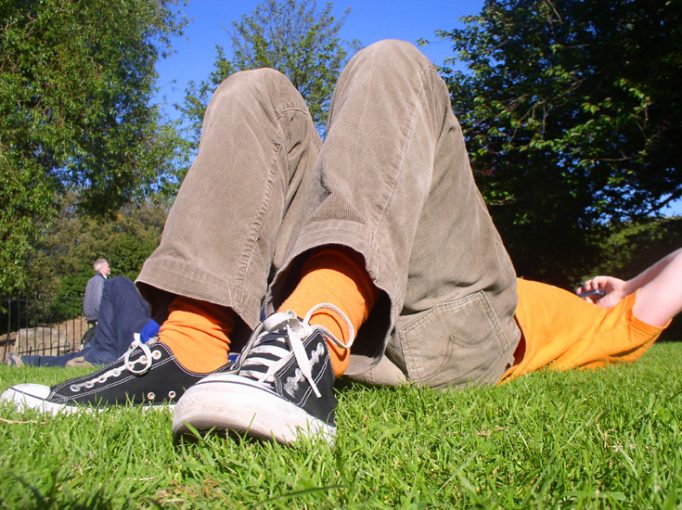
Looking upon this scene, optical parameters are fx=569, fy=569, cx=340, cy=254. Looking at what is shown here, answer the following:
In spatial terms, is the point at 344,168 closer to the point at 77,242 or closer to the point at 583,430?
the point at 583,430

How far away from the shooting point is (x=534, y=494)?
2.74 ft

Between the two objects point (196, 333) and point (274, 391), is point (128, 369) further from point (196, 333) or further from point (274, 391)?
point (274, 391)

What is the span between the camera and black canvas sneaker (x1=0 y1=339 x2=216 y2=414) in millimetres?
1460

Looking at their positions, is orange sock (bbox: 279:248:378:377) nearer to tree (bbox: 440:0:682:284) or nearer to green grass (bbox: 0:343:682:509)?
green grass (bbox: 0:343:682:509)

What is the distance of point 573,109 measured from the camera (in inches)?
539

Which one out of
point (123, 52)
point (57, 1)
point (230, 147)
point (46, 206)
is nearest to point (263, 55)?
point (123, 52)

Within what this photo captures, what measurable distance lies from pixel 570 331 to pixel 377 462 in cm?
180

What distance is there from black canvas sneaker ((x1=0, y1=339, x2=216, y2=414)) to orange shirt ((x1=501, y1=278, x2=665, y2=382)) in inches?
53.0

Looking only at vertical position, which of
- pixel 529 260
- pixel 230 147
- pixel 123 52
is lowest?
pixel 529 260

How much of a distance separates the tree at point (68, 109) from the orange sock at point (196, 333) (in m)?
12.8

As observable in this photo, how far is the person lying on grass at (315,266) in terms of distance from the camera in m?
1.22

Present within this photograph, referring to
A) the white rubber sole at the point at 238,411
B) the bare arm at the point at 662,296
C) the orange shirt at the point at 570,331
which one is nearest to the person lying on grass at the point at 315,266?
the white rubber sole at the point at 238,411

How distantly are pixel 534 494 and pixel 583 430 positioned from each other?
1.66 feet

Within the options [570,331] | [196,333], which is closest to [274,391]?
[196,333]
